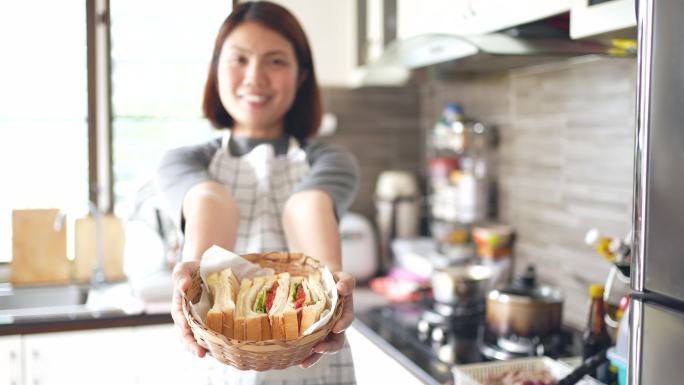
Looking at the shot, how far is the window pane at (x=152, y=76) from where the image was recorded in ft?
9.51

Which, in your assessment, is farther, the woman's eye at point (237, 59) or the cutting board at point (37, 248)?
the cutting board at point (37, 248)

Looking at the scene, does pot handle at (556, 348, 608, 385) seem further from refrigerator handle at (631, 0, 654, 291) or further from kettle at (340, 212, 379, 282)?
kettle at (340, 212, 379, 282)

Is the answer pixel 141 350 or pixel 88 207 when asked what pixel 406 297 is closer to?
pixel 141 350

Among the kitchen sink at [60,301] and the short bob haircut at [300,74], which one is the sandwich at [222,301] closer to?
the short bob haircut at [300,74]

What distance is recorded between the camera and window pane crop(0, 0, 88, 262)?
9.11 feet

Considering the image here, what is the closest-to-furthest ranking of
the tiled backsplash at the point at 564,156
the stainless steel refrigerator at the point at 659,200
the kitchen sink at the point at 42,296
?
the stainless steel refrigerator at the point at 659,200, the tiled backsplash at the point at 564,156, the kitchen sink at the point at 42,296

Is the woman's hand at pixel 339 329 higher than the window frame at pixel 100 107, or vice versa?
the window frame at pixel 100 107

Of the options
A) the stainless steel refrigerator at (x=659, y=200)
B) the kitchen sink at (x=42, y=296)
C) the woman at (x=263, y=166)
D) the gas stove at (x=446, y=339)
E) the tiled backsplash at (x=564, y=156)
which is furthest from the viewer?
the kitchen sink at (x=42, y=296)

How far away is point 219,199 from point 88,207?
69.5 inches

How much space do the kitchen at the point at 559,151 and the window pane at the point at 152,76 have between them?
17.9 inches

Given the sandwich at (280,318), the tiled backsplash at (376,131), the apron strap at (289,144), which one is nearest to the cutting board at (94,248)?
the tiled backsplash at (376,131)

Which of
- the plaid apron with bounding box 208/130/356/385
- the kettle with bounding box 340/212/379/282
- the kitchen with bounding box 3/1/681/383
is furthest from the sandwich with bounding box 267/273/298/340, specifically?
the kettle with bounding box 340/212/379/282

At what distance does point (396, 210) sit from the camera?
2980 millimetres

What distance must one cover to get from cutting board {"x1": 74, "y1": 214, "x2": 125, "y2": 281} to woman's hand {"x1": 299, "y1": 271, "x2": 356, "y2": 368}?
190cm
